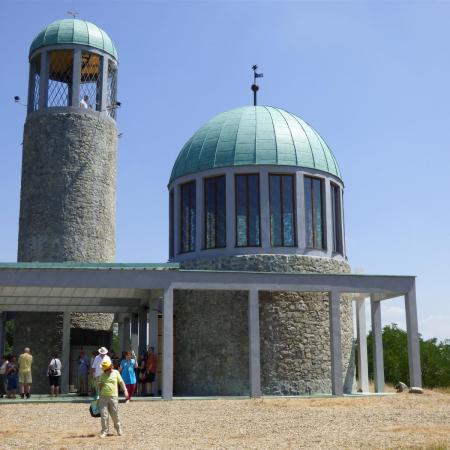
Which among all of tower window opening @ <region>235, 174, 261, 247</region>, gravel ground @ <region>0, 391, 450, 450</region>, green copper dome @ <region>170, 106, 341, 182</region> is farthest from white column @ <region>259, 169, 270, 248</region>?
gravel ground @ <region>0, 391, 450, 450</region>

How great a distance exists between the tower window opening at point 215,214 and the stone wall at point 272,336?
115 cm

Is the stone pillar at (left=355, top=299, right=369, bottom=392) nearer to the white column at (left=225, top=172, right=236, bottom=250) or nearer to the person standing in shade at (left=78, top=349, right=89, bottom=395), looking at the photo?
the white column at (left=225, top=172, right=236, bottom=250)

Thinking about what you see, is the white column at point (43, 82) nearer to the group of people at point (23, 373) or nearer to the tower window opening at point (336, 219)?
the group of people at point (23, 373)

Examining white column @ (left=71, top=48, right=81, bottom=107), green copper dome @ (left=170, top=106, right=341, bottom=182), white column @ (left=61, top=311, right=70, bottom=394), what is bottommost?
white column @ (left=61, top=311, right=70, bottom=394)

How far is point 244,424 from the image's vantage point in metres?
13.4

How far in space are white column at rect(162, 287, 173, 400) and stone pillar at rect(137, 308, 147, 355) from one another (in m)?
4.39

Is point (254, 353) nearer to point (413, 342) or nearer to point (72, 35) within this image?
point (413, 342)

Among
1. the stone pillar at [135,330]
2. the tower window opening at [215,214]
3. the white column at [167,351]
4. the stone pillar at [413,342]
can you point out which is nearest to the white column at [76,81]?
the tower window opening at [215,214]

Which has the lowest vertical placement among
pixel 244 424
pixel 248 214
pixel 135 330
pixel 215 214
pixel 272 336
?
pixel 244 424

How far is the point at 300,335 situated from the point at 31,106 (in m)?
15.7

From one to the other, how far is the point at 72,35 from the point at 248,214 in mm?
11995

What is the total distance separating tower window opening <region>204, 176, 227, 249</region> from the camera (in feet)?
77.7

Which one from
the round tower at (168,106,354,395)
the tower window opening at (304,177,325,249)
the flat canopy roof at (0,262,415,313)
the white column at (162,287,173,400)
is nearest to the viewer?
the flat canopy roof at (0,262,415,313)

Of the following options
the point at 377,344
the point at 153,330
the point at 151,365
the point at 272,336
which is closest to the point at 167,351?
the point at 151,365
